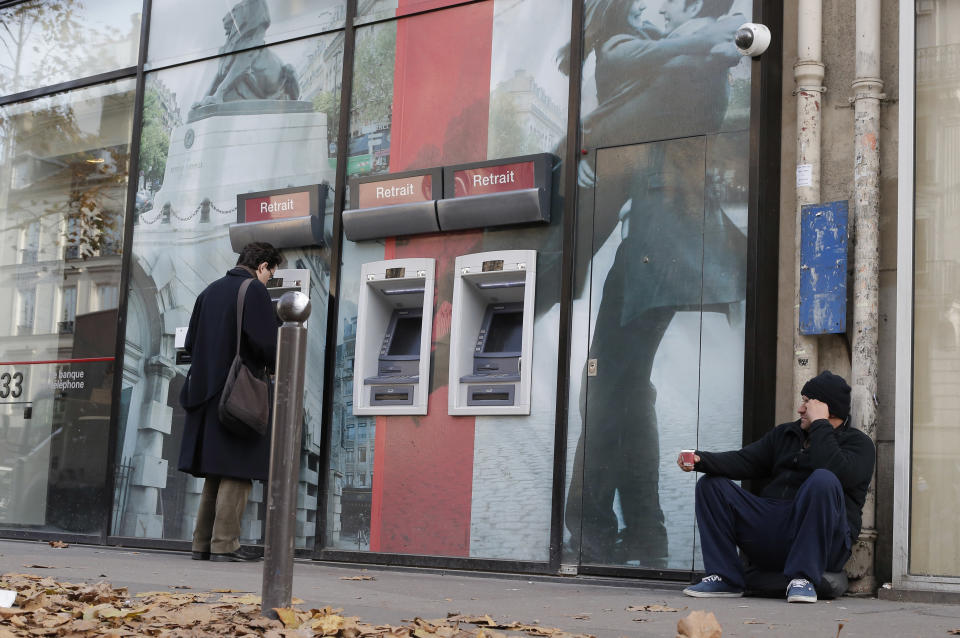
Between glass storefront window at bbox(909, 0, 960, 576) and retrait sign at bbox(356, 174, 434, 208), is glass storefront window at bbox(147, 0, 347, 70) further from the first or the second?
glass storefront window at bbox(909, 0, 960, 576)

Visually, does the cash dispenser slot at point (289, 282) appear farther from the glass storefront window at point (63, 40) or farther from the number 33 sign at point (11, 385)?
the number 33 sign at point (11, 385)

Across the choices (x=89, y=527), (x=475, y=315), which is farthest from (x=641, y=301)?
(x=89, y=527)

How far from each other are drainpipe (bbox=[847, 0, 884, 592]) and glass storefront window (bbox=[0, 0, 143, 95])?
17.8 ft

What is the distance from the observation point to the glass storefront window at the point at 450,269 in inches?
265

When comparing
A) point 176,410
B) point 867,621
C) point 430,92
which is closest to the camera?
point 867,621

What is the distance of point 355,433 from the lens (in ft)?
24.3

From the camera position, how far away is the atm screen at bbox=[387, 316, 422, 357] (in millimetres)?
7384

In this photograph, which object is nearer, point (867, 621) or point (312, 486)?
point (867, 621)

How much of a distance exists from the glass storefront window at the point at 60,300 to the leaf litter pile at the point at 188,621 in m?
4.48

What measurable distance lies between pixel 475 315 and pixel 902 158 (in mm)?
2538

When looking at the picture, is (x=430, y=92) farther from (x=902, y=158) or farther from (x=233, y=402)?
(x=902, y=158)

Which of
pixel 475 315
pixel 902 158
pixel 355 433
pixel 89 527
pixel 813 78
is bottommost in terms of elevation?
pixel 89 527

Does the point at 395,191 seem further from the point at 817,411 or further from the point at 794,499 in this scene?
the point at 794,499

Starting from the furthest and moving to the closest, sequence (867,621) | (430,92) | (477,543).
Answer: (430,92), (477,543), (867,621)
